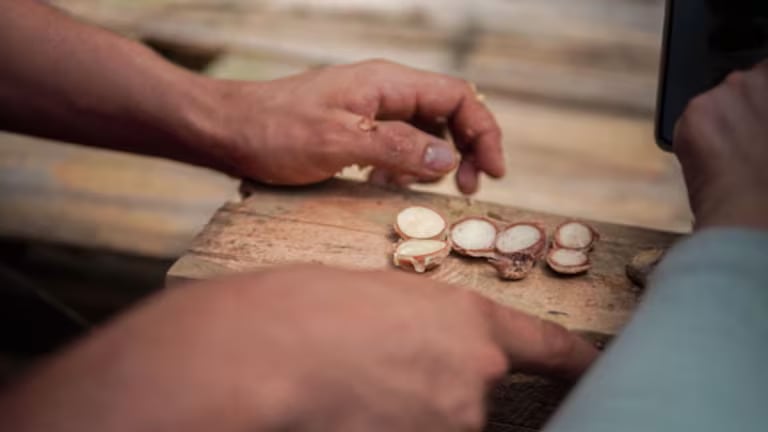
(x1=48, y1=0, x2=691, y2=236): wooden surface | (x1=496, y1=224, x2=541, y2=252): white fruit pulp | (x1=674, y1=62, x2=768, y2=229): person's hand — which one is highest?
(x1=674, y1=62, x2=768, y2=229): person's hand

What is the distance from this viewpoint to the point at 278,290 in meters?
0.61

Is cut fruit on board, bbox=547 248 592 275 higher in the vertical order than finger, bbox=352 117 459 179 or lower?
lower

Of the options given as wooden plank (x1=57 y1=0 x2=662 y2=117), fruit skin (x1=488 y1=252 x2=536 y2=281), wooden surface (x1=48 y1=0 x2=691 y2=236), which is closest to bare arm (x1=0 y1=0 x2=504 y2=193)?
fruit skin (x1=488 y1=252 x2=536 y2=281)

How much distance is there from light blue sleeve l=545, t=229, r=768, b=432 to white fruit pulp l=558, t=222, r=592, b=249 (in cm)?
24

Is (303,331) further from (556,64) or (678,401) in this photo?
(556,64)

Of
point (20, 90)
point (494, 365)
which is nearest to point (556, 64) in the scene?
point (20, 90)

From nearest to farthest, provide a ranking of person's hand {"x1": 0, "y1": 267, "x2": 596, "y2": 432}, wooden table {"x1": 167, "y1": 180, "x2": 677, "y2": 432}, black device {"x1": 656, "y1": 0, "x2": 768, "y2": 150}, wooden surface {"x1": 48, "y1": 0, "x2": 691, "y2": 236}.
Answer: person's hand {"x1": 0, "y1": 267, "x2": 596, "y2": 432}
wooden table {"x1": 167, "y1": 180, "x2": 677, "y2": 432}
black device {"x1": 656, "y1": 0, "x2": 768, "y2": 150}
wooden surface {"x1": 48, "y1": 0, "x2": 691, "y2": 236}

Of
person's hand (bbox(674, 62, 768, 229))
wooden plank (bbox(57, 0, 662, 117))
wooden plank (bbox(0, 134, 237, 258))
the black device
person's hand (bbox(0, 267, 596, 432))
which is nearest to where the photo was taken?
person's hand (bbox(0, 267, 596, 432))

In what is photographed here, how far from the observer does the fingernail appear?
117cm

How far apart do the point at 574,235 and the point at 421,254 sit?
0.19 meters

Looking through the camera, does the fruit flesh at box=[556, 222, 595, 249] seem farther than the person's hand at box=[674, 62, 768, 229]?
Yes

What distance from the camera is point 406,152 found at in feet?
3.77

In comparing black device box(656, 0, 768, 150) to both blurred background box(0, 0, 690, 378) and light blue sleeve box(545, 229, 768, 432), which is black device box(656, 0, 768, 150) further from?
blurred background box(0, 0, 690, 378)

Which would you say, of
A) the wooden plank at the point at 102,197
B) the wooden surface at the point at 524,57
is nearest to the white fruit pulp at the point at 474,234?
the wooden plank at the point at 102,197
